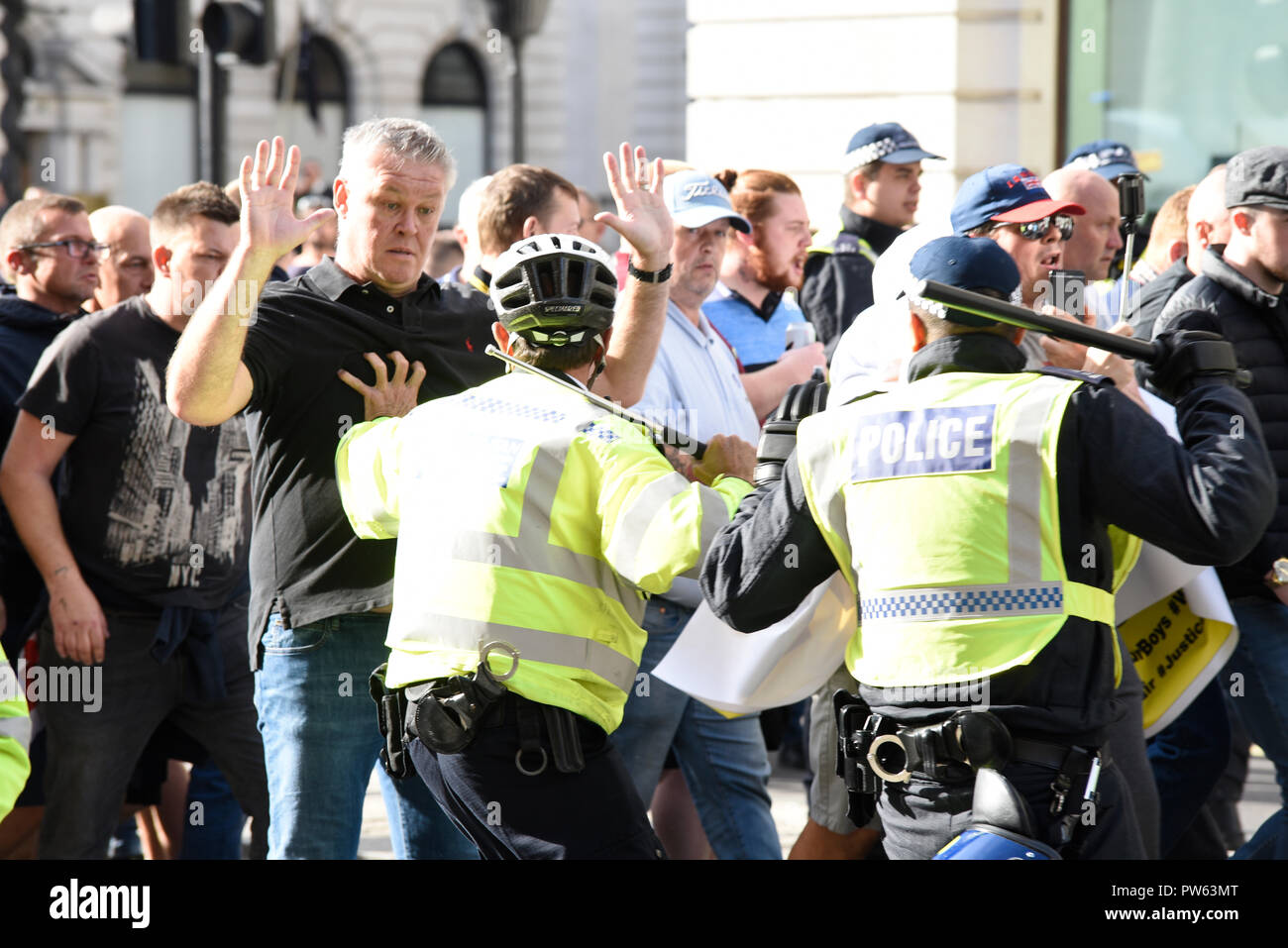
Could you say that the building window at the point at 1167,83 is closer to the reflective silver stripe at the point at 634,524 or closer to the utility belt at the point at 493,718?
Result: the reflective silver stripe at the point at 634,524

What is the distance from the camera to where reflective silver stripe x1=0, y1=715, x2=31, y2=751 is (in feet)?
7.80

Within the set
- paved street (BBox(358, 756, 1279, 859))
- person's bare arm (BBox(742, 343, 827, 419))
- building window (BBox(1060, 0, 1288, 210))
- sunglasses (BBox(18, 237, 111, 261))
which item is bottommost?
paved street (BBox(358, 756, 1279, 859))

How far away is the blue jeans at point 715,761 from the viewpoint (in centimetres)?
438

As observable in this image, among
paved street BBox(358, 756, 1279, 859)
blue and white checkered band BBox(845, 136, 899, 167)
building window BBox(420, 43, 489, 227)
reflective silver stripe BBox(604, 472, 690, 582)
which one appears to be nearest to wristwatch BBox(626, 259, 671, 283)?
reflective silver stripe BBox(604, 472, 690, 582)

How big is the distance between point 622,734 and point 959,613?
1528 millimetres

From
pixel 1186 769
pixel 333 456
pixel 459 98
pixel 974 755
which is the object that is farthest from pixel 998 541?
pixel 459 98

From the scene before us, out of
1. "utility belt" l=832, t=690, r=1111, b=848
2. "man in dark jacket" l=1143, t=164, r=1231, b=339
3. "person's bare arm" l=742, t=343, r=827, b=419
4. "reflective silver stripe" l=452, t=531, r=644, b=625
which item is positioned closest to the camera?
"utility belt" l=832, t=690, r=1111, b=848

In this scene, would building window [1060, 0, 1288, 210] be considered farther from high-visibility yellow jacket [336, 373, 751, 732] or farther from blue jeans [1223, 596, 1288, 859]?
high-visibility yellow jacket [336, 373, 751, 732]

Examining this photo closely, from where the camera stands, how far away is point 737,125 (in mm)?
9648

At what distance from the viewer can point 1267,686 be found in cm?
443

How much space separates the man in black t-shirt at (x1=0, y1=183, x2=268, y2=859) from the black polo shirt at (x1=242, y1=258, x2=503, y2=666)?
0.83 metres

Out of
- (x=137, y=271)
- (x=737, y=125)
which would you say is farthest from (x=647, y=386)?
(x=737, y=125)

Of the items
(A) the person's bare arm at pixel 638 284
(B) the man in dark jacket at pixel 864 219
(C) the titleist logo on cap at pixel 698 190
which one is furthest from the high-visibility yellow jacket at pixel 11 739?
(B) the man in dark jacket at pixel 864 219

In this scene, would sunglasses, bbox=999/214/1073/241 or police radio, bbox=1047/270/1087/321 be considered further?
police radio, bbox=1047/270/1087/321
